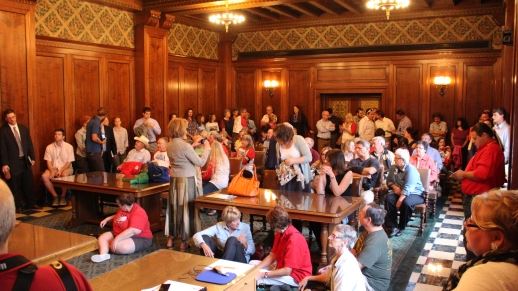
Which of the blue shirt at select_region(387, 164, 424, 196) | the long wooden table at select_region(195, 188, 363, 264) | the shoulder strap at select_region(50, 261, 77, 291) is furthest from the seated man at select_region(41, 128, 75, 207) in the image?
the shoulder strap at select_region(50, 261, 77, 291)

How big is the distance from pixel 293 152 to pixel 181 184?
135 cm

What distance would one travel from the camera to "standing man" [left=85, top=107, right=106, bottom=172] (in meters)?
9.20

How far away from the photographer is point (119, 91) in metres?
10.8

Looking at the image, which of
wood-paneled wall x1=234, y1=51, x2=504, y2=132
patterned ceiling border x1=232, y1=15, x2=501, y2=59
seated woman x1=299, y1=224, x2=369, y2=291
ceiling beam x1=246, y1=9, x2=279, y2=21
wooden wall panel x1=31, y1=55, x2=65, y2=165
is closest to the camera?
seated woman x1=299, y1=224, x2=369, y2=291

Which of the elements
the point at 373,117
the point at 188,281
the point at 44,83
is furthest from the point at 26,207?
the point at 373,117

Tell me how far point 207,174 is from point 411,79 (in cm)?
709

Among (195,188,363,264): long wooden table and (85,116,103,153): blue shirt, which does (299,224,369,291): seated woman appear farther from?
(85,116,103,153): blue shirt

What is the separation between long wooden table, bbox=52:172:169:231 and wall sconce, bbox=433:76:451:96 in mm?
7872

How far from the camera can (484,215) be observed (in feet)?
5.74

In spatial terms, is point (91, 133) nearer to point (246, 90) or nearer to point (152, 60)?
point (152, 60)

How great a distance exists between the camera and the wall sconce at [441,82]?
1173 cm

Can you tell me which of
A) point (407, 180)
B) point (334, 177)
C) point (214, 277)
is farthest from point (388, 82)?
point (214, 277)

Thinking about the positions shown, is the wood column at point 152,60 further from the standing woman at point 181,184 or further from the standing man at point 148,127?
the standing woman at point 181,184

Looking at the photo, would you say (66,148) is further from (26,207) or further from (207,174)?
(207,174)
